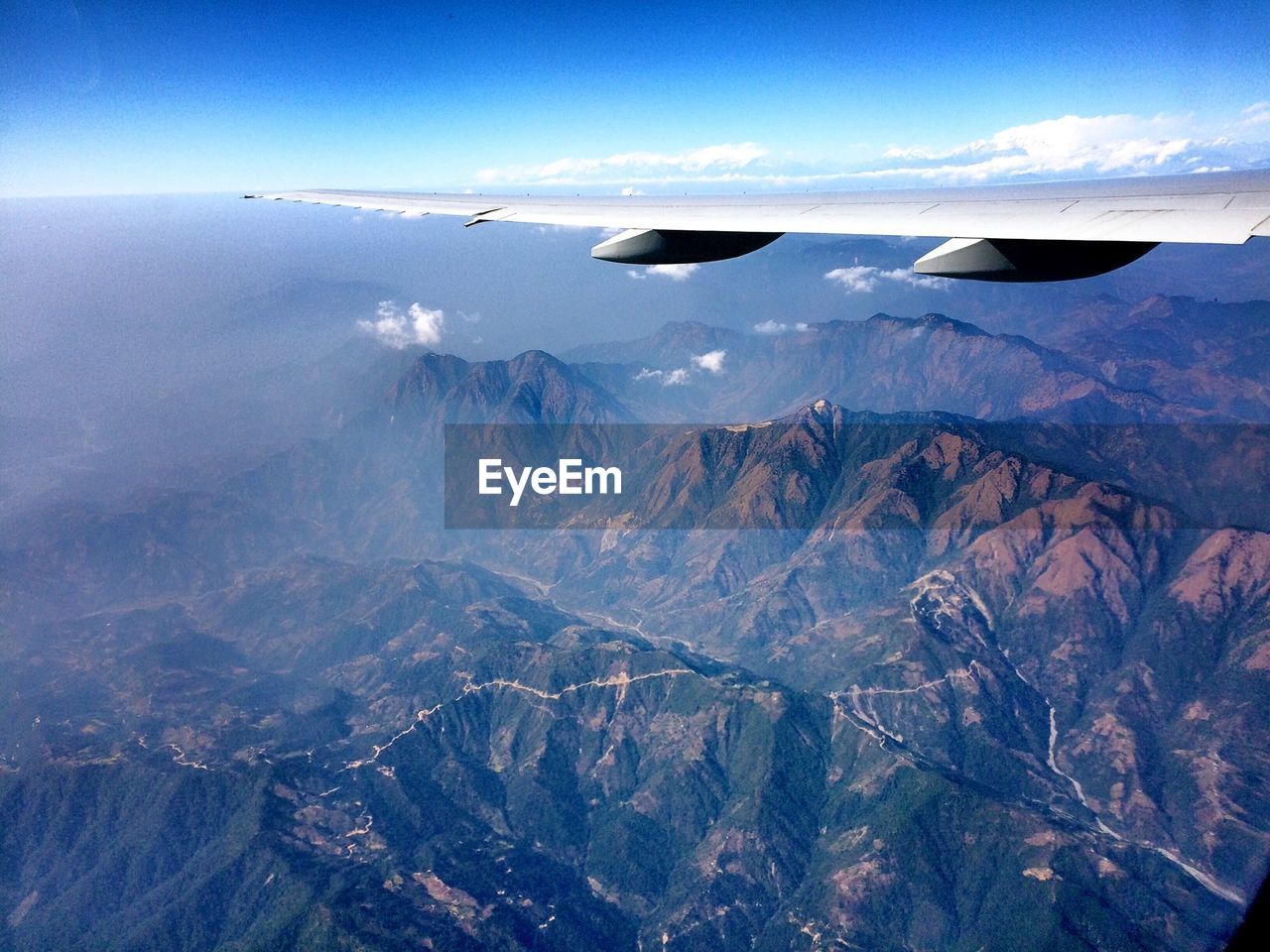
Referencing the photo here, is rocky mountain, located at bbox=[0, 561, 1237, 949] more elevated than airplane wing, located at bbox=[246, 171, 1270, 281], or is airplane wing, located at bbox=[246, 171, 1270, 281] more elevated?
airplane wing, located at bbox=[246, 171, 1270, 281]

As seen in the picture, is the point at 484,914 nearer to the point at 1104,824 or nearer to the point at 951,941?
the point at 951,941

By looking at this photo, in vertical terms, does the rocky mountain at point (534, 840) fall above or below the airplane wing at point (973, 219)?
below

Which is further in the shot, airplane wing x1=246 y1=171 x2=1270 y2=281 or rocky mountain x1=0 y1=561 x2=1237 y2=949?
rocky mountain x1=0 y1=561 x2=1237 y2=949

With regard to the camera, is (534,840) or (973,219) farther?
(534,840)

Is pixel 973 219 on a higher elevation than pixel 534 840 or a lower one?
higher

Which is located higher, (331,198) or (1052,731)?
(331,198)

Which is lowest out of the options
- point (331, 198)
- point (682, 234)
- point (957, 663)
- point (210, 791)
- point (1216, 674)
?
point (210, 791)

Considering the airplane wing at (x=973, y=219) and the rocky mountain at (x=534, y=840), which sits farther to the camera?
the rocky mountain at (x=534, y=840)

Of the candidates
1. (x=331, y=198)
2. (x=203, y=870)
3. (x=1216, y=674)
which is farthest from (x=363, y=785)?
(x=1216, y=674)
